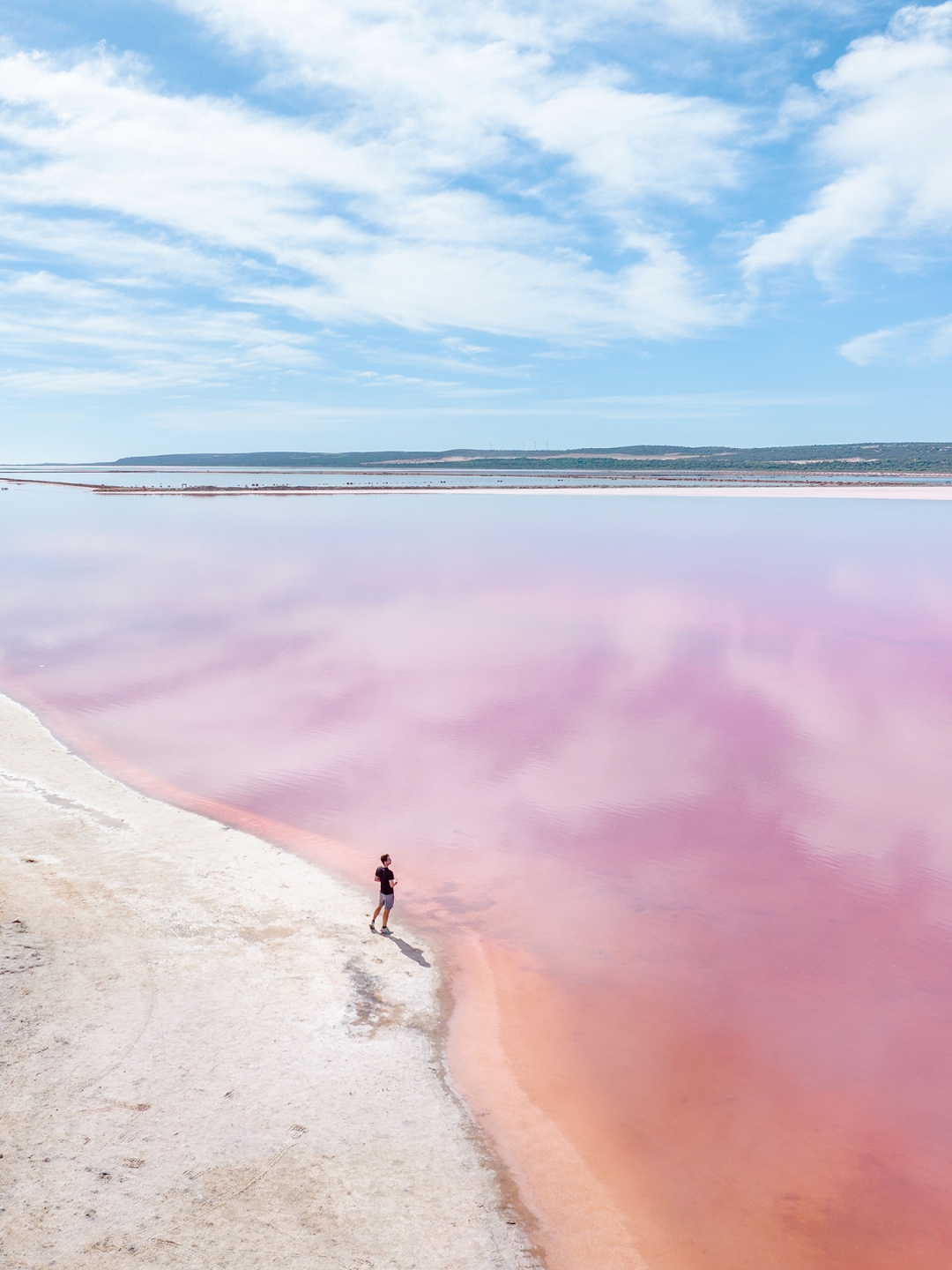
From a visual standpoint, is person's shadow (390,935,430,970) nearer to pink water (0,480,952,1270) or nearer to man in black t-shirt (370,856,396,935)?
man in black t-shirt (370,856,396,935)

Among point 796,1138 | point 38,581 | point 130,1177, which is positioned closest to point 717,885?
point 796,1138

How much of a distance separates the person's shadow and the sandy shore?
3 cm

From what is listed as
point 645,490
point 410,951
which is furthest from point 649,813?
point 645,490

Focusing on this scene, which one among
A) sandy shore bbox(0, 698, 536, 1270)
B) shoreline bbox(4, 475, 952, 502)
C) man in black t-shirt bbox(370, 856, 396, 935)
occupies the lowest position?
sandy shore bbox(0, 698, 536, 1270)

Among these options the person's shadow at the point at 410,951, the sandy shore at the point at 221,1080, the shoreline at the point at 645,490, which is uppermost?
the shoreline at the point at 645,490

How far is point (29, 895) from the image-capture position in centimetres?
1104

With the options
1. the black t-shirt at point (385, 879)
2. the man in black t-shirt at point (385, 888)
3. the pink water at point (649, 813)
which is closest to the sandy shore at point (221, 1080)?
the man in black t-shirt at point (385, 888)

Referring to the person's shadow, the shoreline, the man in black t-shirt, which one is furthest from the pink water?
the shoreline

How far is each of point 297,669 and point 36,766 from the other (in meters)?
8.04

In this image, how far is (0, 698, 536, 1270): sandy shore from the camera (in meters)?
6.47

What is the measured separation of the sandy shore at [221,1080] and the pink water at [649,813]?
0.94m

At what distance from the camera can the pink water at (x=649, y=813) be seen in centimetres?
782

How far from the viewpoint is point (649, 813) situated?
14422 mm

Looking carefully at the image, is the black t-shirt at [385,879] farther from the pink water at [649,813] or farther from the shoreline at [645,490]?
the shoreline at [645,490]
